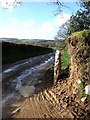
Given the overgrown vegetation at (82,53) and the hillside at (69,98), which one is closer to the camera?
the hillside at (69,98)

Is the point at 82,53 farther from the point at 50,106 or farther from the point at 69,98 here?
the point at 50,106

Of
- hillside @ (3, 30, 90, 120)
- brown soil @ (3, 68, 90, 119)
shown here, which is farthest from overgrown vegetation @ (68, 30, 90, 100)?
brown soil @ (3, 68, 90, 119)

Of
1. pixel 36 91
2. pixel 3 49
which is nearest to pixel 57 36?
pixel 3 49

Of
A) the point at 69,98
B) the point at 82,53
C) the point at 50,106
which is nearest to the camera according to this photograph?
the point at 50,106

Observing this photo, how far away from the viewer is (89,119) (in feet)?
26.1

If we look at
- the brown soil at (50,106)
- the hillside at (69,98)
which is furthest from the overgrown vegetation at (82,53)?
the brown soil at (50,106)

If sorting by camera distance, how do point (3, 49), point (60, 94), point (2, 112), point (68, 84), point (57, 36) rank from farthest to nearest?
point (57, 36)
point (3, 49)
point (68, 84)
point (60, 94)
point (2, 112)

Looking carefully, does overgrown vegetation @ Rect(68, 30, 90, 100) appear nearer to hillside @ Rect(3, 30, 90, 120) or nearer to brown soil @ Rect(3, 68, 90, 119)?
hillside @ Rect(3, 30, 90, 120)

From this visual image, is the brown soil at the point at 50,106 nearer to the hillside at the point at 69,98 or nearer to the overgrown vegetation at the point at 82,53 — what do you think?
the hillside at the point at 69,98

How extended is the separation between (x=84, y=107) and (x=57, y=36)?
53740 mm

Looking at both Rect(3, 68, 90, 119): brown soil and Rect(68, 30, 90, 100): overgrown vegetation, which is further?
Rect(68, 30, 90, 100): overgrown vegetation

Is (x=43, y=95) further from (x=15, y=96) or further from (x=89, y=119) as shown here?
(x=89, y=119)

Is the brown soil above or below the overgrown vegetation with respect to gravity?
below

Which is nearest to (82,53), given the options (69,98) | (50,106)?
(69,98)
